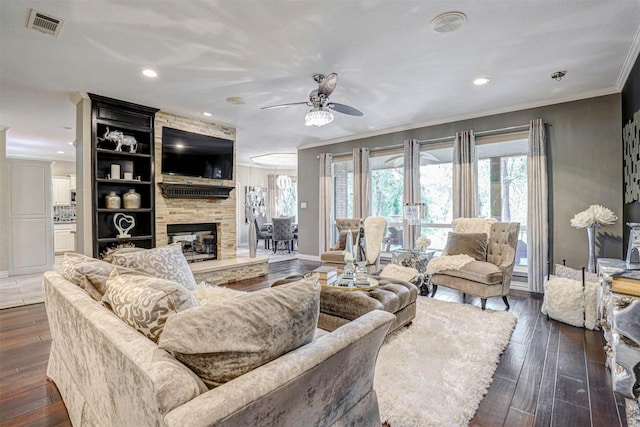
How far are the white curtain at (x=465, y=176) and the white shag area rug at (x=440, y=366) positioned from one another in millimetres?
1957

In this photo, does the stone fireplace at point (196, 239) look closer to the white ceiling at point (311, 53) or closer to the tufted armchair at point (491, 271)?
the white ceiling at point (311, 53)

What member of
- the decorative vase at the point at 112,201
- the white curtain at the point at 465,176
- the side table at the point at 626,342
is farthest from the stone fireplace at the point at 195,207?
the side table at the point at 626,342

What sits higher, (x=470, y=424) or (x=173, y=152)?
(x=173, y=152)

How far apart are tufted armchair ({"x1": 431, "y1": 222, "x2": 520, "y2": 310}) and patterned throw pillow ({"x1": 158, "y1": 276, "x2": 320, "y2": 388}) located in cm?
289

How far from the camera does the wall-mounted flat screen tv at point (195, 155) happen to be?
4727mm

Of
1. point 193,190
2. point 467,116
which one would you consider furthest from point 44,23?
point 467,116

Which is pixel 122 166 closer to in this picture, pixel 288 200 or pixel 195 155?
pixel 195 155

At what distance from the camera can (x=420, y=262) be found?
161 inches

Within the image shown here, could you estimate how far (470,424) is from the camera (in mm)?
1636

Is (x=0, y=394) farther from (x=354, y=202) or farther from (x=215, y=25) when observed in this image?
(x=354, y=202)

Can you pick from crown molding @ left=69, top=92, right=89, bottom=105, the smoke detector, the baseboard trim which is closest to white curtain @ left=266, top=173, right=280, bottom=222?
crown molding @ left=69, top=92, right=89, bottom=105

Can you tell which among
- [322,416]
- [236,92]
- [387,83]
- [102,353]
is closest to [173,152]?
[236,92]

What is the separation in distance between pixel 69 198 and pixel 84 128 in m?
5.58

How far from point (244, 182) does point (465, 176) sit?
6757 millimetres
